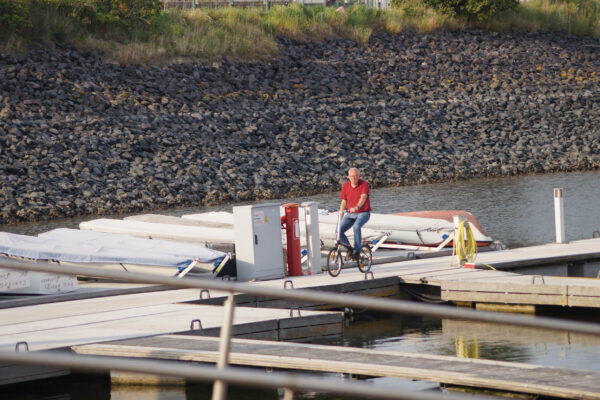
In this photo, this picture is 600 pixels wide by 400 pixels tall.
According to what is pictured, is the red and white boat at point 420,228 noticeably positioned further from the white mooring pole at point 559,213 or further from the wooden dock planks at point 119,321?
the wooden dock planks at point 119,321

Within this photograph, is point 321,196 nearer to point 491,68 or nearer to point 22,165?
point 22,165

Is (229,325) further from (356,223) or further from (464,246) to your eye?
(464,246)

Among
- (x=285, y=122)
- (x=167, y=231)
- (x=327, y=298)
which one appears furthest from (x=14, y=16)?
(x=327, y=298)

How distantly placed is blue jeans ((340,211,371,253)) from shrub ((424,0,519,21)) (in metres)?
39.6

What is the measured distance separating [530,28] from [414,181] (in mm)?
21296

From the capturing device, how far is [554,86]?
46688 millimetres

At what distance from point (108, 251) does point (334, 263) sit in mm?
3702

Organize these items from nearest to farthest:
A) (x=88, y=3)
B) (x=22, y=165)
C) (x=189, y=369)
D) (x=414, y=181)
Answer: (x=189, y=369), (x=22, y=165), (x=414, y=181), (x=88, y=3)

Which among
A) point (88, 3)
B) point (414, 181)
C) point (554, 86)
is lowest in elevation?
point (414, 181)

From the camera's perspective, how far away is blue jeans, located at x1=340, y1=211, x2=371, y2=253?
586 inches

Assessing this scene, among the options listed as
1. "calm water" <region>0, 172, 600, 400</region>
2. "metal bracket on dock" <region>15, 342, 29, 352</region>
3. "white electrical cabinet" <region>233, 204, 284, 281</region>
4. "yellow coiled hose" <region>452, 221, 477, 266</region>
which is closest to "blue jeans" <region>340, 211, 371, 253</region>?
"white electrical cabinet" <region>233, 204, 284, 281</region>

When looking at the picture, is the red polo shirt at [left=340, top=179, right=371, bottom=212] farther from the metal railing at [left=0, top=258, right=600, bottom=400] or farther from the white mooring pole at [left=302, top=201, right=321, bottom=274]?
the metal railing at [left=0, top=258, right=600, bottom=400]

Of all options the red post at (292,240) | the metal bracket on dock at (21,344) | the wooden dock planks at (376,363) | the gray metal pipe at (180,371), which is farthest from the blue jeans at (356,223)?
the gray metal pipe at (180,371)

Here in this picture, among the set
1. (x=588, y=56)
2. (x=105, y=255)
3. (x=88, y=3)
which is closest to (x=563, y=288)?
(x=105, y=255)
